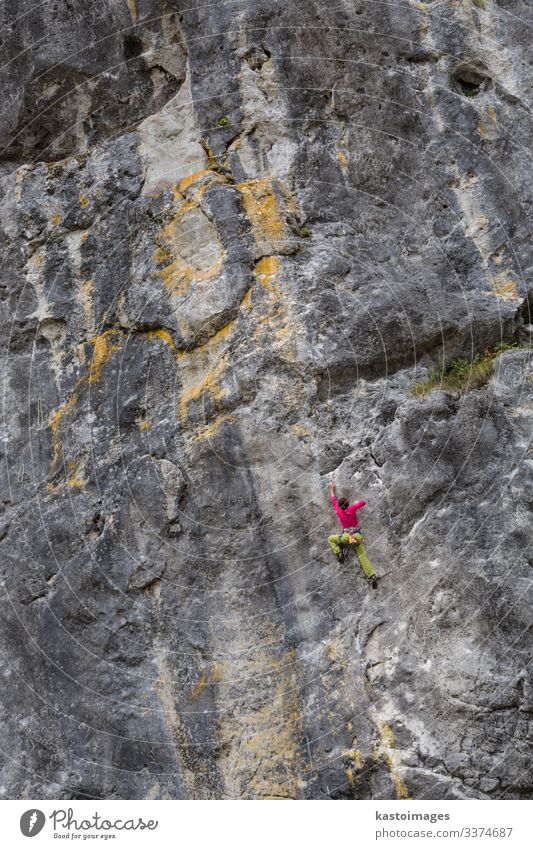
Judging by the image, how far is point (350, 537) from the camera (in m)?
11.7

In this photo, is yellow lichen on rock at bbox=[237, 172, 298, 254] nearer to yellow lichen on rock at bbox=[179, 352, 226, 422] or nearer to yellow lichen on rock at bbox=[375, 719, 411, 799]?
yellow lichen on rock at bbox=[179, 352, 226, 422]

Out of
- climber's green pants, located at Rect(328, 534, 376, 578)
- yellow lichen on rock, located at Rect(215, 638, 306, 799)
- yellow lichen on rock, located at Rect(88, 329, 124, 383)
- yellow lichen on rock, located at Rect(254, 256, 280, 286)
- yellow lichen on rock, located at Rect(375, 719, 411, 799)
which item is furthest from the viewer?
yellow lichen on rock, located at Rect(88, 329, 124, 383)

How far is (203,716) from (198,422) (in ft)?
11.1

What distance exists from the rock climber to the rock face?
0.23 m

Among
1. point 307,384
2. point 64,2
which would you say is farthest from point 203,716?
point 64,2

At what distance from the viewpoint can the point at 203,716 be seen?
11.8 metres

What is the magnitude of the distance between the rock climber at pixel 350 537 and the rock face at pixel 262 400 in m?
0.23

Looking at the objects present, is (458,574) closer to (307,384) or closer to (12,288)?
(307,384)

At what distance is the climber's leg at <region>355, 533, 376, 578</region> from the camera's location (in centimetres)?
1164

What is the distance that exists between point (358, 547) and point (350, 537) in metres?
0.16

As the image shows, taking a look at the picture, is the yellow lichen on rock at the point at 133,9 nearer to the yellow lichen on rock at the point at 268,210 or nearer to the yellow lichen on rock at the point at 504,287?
the yellow lichen on rock at the point at 268,210

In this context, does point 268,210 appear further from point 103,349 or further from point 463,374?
point 463,374

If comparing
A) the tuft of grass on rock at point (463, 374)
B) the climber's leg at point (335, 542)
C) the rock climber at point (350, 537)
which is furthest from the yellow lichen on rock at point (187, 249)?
the climber's leg at point (335, 542)

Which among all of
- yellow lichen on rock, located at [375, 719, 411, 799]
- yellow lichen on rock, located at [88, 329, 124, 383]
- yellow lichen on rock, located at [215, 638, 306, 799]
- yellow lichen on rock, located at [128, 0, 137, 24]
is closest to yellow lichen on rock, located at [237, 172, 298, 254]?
yellow lichen on rock, located at [88, 329, 124, 383]
